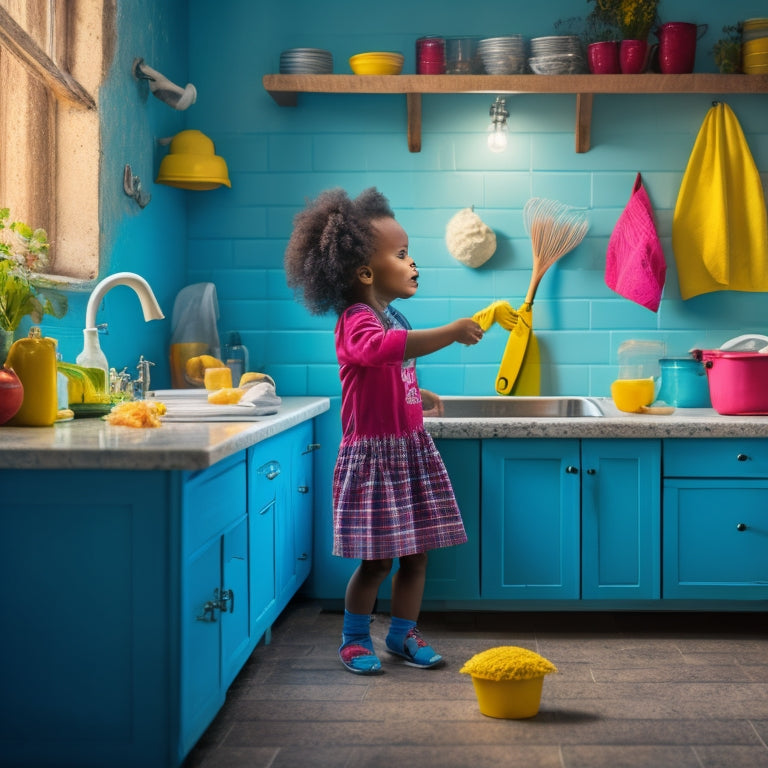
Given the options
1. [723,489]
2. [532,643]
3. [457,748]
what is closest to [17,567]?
[457,748]

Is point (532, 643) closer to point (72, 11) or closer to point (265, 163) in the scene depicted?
point (265, 163)

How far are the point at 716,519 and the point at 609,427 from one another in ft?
1.37

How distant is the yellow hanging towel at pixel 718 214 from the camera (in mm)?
3279

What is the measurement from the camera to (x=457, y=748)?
1.97 meters

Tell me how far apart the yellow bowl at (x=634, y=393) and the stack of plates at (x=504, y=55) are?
1.10 meters

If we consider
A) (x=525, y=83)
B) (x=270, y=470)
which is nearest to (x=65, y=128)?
(x=270, y=470)

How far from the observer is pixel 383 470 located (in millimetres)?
2381

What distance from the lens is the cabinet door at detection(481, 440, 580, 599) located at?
2.81 meters

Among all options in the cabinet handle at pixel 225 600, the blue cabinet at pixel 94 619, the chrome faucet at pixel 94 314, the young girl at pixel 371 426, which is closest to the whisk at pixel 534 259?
the young girl at pixel 371 426

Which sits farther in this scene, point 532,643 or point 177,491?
point 532,643

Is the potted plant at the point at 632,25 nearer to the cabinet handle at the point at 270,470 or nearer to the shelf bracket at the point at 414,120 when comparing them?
the shelf bracket at the point at 414,120

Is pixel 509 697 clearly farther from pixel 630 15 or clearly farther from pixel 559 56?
pixel 630 15

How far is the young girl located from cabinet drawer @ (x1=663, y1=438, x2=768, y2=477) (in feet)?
2.40

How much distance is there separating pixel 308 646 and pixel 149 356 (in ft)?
3.62
